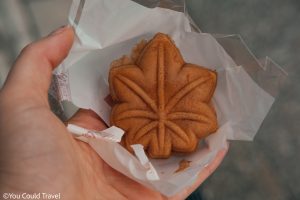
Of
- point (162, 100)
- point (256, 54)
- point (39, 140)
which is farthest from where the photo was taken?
point (256, 54)

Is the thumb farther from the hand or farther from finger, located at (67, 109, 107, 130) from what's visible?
finger, located at (67, 109, 107, 130)

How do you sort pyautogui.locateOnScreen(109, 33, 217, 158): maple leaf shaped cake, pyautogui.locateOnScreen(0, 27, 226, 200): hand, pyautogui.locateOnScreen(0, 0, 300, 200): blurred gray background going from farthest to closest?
1. pyautogui.locateOnScreen(0, 0, 300, 200): blurred gray background
2. pyautogui.locateOnScreen(109, 33, 217, 158): maple leaf shaped cake
3. pyautogui.locateOnScreen(0, 27, 226, 200): hand

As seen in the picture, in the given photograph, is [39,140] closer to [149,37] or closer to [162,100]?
[162,100]

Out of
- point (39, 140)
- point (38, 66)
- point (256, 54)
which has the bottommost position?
point (256, 54)

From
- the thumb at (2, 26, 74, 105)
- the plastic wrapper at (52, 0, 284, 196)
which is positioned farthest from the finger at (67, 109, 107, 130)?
the thumb at (2, 26, 74, 105)

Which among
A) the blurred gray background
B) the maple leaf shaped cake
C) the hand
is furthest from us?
the blurred gray background

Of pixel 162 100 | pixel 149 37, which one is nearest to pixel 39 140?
pixel 162 100

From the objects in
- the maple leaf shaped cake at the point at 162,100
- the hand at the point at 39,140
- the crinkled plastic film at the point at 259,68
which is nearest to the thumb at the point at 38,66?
the hand at the point at 39,140

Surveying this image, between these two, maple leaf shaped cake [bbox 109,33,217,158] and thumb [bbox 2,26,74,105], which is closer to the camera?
thumb [bbox 2,26,74,105]
